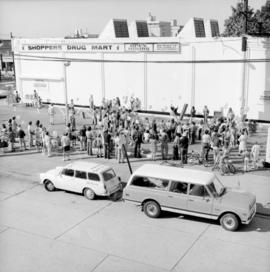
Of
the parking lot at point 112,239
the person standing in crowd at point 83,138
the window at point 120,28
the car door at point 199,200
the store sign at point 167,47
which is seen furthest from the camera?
the window at point 120,28

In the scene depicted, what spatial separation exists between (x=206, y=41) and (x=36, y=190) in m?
16.2

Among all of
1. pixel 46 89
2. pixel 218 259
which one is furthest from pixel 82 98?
pixel 218 259

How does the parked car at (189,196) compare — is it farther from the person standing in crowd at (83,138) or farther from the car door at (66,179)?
the person standing in crowd at (83,138)

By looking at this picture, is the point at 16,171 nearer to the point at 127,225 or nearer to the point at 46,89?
the point at 127,225

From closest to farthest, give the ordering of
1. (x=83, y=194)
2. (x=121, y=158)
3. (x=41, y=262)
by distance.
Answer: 1. (x=41, y=262)
2. (x=83, y=194)
3. (x=121, y=158)

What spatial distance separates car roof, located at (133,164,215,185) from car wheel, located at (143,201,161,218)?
0.82 meters

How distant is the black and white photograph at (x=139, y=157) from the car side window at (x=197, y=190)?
3 cm

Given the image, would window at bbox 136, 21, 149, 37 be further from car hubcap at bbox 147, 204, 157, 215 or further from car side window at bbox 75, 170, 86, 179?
car hubcap at bbox 147, 204, 157, 215

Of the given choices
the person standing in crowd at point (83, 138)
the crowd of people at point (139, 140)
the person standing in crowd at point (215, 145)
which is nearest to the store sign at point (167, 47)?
the crowd of people at point (139, 140)

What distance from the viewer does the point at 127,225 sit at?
1216 centimetres

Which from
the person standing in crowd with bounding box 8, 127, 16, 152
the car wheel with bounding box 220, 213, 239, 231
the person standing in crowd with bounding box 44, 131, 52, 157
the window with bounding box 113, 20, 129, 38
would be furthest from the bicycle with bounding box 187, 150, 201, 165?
the window with bounding box 113, 20, 129, 38

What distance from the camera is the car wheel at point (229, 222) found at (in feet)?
38.0


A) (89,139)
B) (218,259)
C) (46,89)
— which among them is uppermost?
(46,89)

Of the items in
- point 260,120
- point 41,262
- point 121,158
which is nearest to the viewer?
point 41,262
